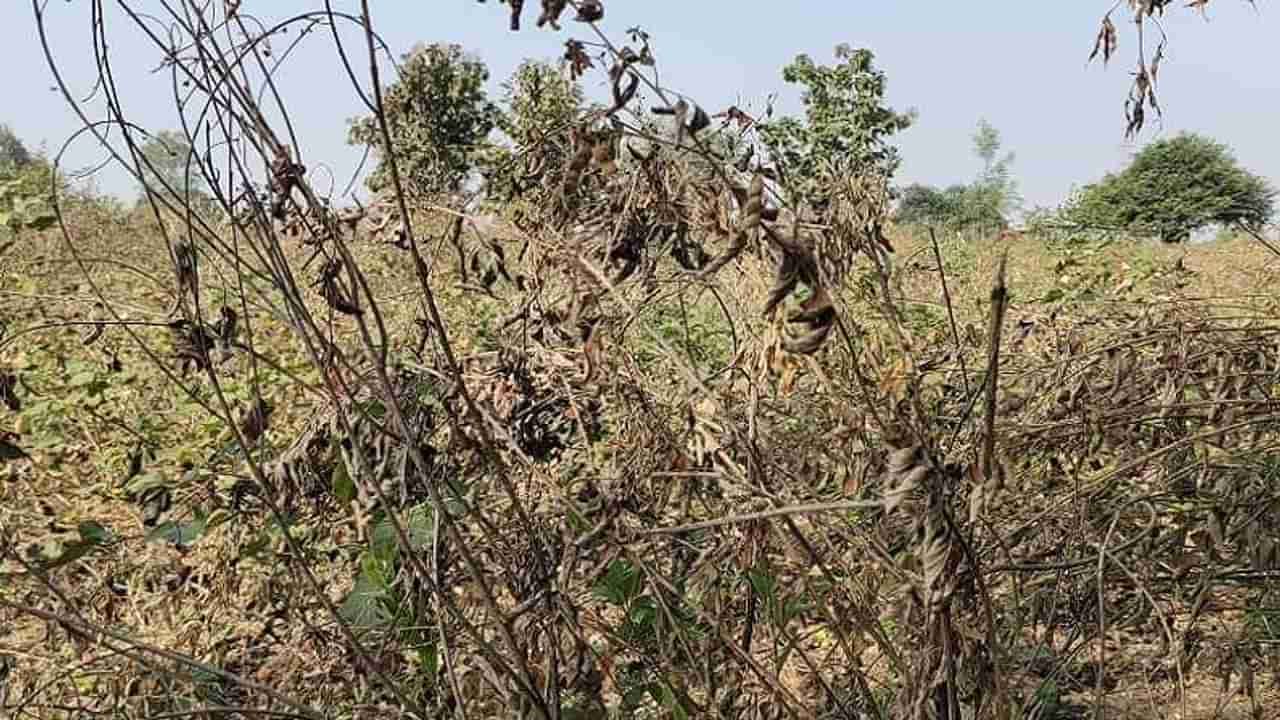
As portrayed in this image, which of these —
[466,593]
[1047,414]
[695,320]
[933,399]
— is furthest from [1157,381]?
[695,320]

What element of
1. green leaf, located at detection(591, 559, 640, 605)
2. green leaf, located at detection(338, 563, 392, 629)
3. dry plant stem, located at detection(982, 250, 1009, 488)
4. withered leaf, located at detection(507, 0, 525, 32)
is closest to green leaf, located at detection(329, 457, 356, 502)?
green leaf, located at detection(338, 563, 392, 629)

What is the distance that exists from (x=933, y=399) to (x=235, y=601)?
1.28 meters

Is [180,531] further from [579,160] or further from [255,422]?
[579,160]

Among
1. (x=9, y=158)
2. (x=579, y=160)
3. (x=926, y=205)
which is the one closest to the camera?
(x=579, y=160)

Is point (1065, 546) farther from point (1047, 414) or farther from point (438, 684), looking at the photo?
point (438, 684)

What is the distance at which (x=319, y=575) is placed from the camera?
8.93ft

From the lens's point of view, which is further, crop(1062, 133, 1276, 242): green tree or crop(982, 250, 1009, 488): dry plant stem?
crop(1062, 133, 1276, 242): green tree

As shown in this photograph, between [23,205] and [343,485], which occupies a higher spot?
[23,205]

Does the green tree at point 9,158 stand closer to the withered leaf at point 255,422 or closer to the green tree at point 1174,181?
the withered leaf at point 255,422

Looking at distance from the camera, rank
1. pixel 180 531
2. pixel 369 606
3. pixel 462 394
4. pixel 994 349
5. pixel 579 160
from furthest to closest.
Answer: pixel 180 531, pixel 369 606, pixel 579 160, pixel 462 394, pixel 994 349

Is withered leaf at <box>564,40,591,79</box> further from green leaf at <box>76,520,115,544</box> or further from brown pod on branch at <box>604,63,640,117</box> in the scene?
green leaf at <box>76,520,115,544</box>

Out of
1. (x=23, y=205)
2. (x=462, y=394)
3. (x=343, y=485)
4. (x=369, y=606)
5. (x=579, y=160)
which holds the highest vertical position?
(x=23, y=205)

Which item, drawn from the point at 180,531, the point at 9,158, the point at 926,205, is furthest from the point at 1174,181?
the point at 180,531

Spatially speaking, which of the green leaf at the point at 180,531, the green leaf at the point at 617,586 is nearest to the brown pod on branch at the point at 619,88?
the green leaf at the point at 617,586
